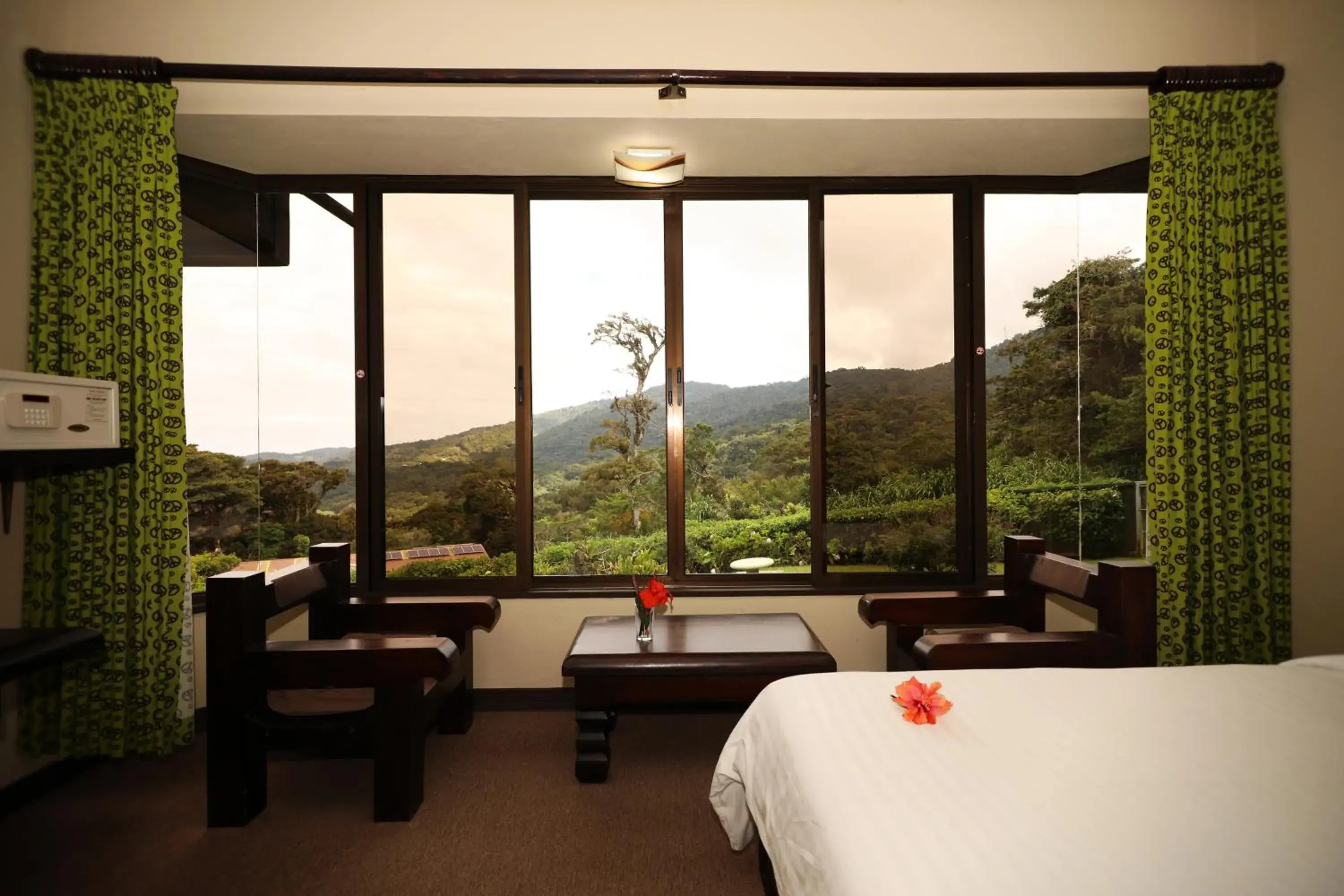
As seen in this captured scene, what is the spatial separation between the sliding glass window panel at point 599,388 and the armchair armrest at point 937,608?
109 centimetres

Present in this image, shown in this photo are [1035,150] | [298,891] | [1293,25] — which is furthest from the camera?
[1035,150]

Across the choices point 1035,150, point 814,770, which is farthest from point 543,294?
point 814,770

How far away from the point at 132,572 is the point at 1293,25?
16.2 ft

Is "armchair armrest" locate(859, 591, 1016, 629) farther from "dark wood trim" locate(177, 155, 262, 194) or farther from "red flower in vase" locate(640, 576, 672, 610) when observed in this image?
"dark wood trim" locate(177, 155, 262, 194)

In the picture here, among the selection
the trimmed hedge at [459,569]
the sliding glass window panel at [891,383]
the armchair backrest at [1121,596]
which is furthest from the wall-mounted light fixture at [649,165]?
the armchair backrest at [1121,596]

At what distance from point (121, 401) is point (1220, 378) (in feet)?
13.8

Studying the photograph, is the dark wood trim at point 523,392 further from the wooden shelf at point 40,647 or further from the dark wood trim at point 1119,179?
the dark wood trim at point 1119,179

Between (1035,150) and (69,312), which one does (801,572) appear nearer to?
(1035,150)

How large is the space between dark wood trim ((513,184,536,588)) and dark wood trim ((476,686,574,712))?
0.49 meters

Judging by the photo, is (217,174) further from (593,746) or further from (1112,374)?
(1112,374)

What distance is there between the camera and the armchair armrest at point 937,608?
2.83 meters

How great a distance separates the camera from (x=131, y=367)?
2.57m

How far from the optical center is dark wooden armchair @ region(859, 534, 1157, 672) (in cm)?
222

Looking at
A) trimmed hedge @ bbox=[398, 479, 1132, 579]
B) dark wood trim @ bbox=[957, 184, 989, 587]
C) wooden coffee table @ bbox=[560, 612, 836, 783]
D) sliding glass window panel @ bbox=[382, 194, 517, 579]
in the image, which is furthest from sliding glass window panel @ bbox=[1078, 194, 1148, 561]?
sliding glass window panel @ bbox=[382, 194, 517, 579]
